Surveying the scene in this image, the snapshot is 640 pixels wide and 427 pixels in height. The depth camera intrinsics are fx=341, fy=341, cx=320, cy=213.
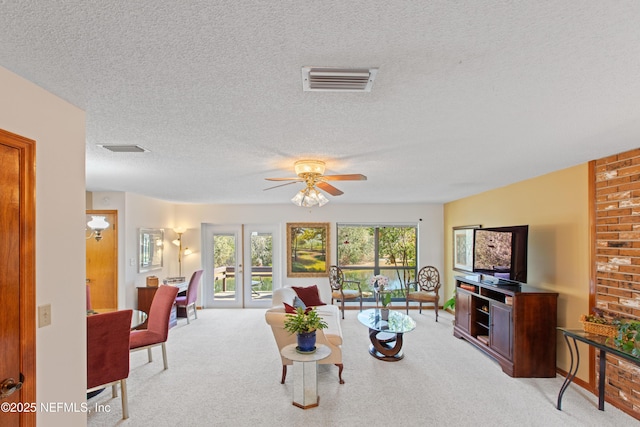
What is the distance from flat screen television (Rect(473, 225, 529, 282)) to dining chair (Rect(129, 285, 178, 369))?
4.27 metres

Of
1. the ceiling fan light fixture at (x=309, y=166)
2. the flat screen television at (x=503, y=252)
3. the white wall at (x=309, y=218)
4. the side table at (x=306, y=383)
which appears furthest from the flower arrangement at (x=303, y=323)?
the white wall at (x=309, y=218)

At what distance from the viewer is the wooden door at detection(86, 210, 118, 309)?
5699mm

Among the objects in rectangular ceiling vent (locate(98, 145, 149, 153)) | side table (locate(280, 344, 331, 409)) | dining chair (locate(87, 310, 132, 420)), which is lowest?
side table (locate(280, 344, 331, 409))

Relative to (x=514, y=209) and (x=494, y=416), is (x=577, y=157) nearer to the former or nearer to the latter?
(x=514, y=209)

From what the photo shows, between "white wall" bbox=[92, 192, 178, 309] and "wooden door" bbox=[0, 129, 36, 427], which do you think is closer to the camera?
"wooden door" bbox=[0, 129, 36, 427]

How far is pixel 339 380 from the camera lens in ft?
12.8

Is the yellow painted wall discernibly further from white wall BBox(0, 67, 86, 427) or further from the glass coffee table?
white wall BBox(0, 67, 86, 427)

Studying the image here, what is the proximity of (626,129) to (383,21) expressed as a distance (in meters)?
2.37

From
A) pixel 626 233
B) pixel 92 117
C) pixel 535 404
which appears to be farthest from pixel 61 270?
pixel 626 233

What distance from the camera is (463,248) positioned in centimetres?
683

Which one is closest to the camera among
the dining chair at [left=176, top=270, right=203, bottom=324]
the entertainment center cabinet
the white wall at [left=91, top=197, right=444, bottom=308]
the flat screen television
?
the entertainment center cabinet

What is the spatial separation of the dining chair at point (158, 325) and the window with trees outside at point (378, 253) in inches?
175

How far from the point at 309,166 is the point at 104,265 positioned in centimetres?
449

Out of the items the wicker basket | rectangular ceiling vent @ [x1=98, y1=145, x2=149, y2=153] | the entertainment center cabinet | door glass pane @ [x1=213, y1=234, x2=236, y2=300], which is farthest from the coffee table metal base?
door glass pane @ [x1=213, y1=234, x2=236, y2=300]
